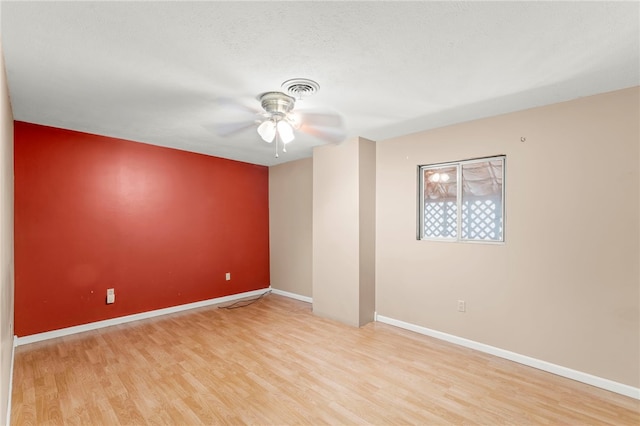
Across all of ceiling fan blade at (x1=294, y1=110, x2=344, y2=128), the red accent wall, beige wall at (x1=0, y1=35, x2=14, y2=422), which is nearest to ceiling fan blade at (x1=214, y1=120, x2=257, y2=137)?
ceiling fan blade at (x1=294, y1=110, x2=344, y2=128)

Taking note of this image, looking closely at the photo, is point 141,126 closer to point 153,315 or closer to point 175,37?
point 175,37

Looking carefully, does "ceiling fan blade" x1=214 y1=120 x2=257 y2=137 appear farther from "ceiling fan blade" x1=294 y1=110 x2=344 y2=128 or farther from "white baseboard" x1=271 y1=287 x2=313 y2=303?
"white baseboard" x1=271 y1=287 x2=313 y2=303

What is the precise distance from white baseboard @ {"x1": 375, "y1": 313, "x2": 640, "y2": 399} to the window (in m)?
1.06

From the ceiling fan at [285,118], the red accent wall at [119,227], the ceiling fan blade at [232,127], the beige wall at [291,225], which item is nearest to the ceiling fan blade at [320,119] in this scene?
the ceiling fan at [285,118]

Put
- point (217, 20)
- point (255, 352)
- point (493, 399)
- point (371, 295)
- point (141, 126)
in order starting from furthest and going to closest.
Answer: point (371, 295)
point (141, 126)
point (255, 352)
point (493, 399)
point (217, 20)

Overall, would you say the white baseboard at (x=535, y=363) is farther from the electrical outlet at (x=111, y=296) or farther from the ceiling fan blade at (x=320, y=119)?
the electrical outlet at (x=111, y=296)

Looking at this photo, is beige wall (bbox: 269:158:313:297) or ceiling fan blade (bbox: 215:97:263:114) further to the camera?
beige wall (bbox: 269:158:313:297)

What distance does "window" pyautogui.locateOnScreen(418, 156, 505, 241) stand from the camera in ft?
9.87

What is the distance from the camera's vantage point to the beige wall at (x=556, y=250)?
2299 mm

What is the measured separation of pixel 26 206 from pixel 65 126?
0.95 m

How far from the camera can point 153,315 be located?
159 inches

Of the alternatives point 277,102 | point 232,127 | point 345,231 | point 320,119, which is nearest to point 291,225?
point 345,231

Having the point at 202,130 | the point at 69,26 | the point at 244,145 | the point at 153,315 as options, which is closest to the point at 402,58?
the point at 69,26

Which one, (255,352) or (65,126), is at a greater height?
(65,126)
